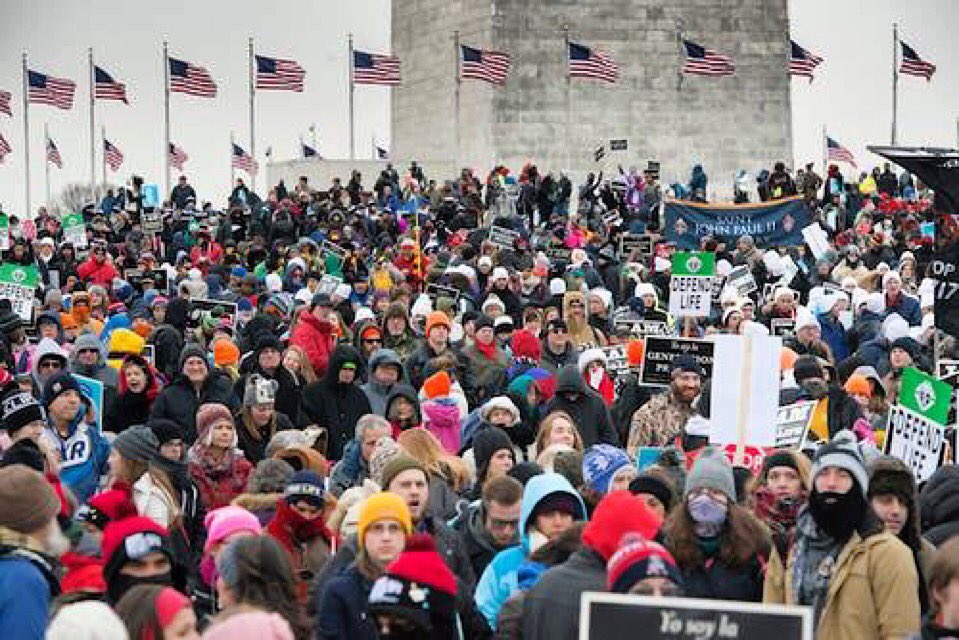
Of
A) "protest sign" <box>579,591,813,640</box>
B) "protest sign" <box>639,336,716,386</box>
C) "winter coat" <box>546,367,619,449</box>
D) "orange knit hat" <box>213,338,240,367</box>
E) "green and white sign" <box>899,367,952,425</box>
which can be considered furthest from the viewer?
"orange knit hat" <box>213,338,240,367</box>

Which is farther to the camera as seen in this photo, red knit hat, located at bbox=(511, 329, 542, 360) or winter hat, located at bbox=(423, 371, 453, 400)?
red knit hat, located at bbox=(511, 329, 542, 360)

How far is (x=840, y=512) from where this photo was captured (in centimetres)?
966

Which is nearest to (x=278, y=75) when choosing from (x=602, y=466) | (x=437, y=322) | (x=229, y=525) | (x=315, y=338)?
(x=315, y=338)

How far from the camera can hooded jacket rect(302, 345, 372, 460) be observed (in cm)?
1755

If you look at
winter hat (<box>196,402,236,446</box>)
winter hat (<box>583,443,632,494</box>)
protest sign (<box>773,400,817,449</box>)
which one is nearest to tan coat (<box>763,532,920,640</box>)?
winter hat (<box>583,443,632,494</box>)

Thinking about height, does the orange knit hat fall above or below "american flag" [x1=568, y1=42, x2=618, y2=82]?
below

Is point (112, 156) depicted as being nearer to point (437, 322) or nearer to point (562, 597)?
point (437, 322)

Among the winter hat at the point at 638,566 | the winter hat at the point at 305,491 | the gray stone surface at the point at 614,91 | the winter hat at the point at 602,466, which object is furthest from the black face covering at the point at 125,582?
the gray stone surface at the point at 614,91

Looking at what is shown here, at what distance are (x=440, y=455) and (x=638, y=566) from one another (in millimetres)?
5217

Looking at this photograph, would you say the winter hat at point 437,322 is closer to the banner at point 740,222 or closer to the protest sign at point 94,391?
the protest sign at point 94,391

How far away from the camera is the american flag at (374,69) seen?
5016 cm

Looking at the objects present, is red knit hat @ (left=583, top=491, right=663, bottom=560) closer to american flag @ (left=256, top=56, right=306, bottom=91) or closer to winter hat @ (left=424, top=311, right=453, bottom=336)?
winter hat @ (left=424, top=311, right=453, bottom=336)

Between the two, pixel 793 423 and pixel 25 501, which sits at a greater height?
pixel 25 501

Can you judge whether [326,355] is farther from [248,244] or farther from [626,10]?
[626,10]
